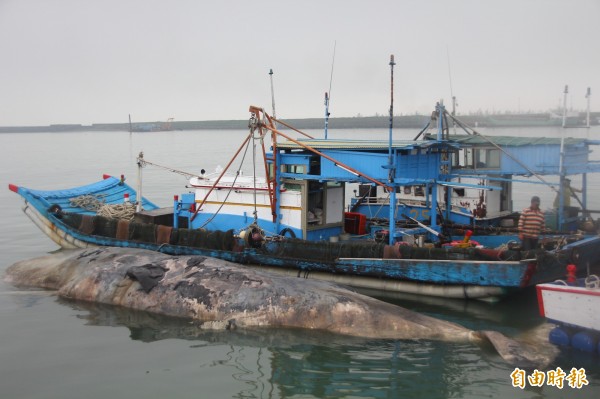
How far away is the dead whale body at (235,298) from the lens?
41.0 feet

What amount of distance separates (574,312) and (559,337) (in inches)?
24.9

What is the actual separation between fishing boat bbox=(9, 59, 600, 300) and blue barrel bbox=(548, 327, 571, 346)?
3298 mm

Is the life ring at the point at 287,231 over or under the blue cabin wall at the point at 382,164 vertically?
under

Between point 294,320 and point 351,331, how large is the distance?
131 cm

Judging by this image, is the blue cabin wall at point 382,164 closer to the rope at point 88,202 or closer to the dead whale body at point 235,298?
the dead whale body at point 235,298

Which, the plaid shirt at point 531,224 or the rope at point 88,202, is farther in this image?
the rope at point 88,202

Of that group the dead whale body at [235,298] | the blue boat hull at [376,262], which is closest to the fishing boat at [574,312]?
the dead whale body at [235,298]

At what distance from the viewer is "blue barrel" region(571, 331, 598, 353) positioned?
456 inches

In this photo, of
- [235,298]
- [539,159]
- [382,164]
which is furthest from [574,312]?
[539,159]

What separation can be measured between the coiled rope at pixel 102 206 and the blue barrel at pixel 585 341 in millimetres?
17079

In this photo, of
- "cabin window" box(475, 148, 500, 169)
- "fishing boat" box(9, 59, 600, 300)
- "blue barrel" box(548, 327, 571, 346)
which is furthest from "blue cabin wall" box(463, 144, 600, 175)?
"blue barrel" box(548, 327, 571, 346)

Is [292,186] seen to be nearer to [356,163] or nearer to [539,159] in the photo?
[356,163]

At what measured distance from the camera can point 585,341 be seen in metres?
11.6

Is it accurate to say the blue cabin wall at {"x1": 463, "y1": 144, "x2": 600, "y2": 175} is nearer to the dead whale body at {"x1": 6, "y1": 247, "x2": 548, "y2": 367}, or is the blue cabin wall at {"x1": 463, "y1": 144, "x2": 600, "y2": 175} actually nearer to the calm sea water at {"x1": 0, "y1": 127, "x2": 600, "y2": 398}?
the calm sea water at {"x1": 0, "y1": 127, "x2": 600, "y2": 398}
